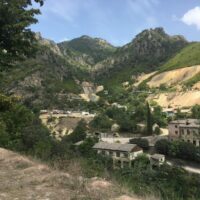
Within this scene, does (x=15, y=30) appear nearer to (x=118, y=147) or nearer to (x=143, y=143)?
(x=118, y=147)

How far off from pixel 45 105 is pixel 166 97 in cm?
5081

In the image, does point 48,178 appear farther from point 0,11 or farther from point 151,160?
point 151,160

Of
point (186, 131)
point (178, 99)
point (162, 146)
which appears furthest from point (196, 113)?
point (178, 99)

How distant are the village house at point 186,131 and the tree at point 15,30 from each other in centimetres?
6168

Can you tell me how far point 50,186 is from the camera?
740 cm

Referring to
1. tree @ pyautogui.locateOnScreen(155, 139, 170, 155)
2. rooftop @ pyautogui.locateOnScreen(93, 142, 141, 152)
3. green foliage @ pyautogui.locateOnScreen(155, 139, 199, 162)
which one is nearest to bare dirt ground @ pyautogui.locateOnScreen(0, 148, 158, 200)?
rooftop @ pyautogui.locateOnScreen(93, 142, 141, 152)

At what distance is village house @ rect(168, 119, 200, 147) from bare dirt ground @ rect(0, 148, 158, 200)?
6741 centimetres

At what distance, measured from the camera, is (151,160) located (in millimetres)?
51094

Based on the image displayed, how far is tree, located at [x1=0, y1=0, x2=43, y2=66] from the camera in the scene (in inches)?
576

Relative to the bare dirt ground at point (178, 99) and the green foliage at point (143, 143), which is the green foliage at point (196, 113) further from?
the green foliage at point (143, 143)

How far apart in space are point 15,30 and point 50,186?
9.22 m

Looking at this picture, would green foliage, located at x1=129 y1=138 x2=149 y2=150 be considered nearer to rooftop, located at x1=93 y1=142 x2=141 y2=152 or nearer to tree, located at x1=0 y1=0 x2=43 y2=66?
rooftop, located at x1=93 y1=142 x2=141 y2=152

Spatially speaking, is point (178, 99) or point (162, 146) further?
point (178, 99)

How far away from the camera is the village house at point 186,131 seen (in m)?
73.4
